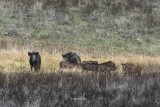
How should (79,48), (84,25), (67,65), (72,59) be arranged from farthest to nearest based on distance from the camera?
1. (84,25)
2. (79,48)
3. (72,59)
4. (67,65)

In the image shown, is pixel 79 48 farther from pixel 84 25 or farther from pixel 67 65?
pixel 67 65

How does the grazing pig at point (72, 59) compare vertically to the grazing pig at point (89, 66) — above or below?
above

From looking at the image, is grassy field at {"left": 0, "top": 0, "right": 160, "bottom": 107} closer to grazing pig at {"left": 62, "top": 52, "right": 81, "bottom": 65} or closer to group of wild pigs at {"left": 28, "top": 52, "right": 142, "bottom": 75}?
group of wild pigs at {"left": 28, "top": 52, "right": 142, "bottom": 75}

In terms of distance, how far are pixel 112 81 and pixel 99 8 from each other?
21.2m

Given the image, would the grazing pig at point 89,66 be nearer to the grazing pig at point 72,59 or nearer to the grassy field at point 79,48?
the grassy field at point 79,48

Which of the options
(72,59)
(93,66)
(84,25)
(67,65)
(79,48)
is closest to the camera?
(93,66)

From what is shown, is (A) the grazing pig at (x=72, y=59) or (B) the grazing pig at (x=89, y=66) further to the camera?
(A) the grazing pig at (x=72, y=59)

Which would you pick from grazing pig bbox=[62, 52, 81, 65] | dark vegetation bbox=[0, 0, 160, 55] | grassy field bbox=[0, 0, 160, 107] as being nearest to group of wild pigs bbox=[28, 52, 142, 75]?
grazing pig bbox=[62, 52, 81, 65]

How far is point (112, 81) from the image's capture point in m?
14.2

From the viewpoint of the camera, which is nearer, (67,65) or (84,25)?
(67,65)

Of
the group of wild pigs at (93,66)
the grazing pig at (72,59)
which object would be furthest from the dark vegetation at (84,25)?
the group of wild pigs at (93,66)

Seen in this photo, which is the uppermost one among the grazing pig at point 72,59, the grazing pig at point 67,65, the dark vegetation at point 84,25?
the dark vegetation at point 84,25

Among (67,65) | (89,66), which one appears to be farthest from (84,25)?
(89,66)

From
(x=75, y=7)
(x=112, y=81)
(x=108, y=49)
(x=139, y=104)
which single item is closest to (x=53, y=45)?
(x=108, y=49)
